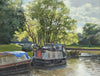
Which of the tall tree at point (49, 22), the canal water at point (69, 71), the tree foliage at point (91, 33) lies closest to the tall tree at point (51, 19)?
the tall tree at point (49, 22)

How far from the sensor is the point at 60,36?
42.3 m

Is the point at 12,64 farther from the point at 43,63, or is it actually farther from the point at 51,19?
the point at 51,19

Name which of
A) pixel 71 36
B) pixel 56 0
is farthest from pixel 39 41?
pixel 56 0

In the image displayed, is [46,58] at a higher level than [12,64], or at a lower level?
lower

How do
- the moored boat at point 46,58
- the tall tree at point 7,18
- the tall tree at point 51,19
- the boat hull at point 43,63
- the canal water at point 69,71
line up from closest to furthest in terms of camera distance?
the canal water at point 69,71, the boat hull at point 43,63, the moored boat at point 46,58, the tall tree at point 7,18, the tall tree at point 51,19

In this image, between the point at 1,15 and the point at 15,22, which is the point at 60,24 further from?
the point at 1,15

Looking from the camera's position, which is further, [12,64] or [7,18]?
[7,18]

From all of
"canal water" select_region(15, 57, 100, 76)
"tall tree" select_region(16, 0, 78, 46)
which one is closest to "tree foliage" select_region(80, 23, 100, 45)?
"tall tree" select_region(16, 0, 78, 46)

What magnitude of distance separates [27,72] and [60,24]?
2239 centimetres

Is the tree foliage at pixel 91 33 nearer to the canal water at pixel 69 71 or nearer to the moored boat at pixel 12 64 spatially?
the canal water at pixel 69 71

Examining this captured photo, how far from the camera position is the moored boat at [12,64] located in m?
18.2

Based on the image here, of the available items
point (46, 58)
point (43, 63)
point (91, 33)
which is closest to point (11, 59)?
point (43, 63)

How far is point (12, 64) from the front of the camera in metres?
19.0

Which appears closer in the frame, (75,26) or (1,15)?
(1,15)
